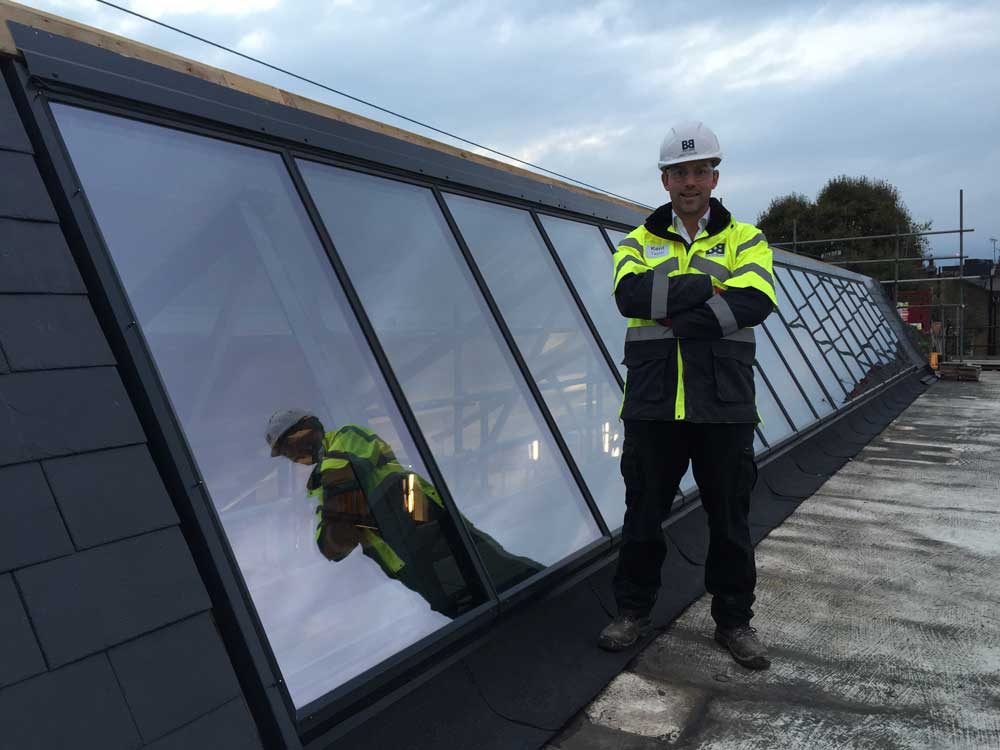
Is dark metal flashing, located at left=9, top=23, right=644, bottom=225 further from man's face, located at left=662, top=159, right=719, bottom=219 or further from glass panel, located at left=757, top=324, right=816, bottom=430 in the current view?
glass panel, located at left=757, top=324, right=816, bottom=430

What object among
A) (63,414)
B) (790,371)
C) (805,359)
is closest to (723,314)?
(63,414)

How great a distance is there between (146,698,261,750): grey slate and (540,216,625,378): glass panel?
116 inches

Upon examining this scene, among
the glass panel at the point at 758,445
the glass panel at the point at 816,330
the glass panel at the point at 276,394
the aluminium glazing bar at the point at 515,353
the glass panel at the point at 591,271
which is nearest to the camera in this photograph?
the glass panel at the point at 276,394

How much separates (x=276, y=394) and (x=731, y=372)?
1.68 m

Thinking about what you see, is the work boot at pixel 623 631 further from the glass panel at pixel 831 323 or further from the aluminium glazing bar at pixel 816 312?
the aluminium glazing bar at pixel 816 312

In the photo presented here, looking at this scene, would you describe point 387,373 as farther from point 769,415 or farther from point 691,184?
point 769,415

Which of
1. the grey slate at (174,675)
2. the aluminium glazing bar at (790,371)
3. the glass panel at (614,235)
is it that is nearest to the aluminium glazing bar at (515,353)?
the grey slate at (174,675)

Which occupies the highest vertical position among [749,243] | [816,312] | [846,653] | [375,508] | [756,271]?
[749,243]

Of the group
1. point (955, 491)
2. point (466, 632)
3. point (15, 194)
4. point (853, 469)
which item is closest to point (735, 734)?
point (466, 632)

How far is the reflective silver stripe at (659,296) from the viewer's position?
286cm

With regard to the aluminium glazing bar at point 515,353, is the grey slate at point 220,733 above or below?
below

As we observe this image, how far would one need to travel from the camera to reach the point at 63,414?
1706 millimetres

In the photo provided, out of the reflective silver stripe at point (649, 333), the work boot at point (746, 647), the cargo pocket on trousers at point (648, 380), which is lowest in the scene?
the work boot at point (746, 647)

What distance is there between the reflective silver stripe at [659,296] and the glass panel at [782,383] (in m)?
4.24
